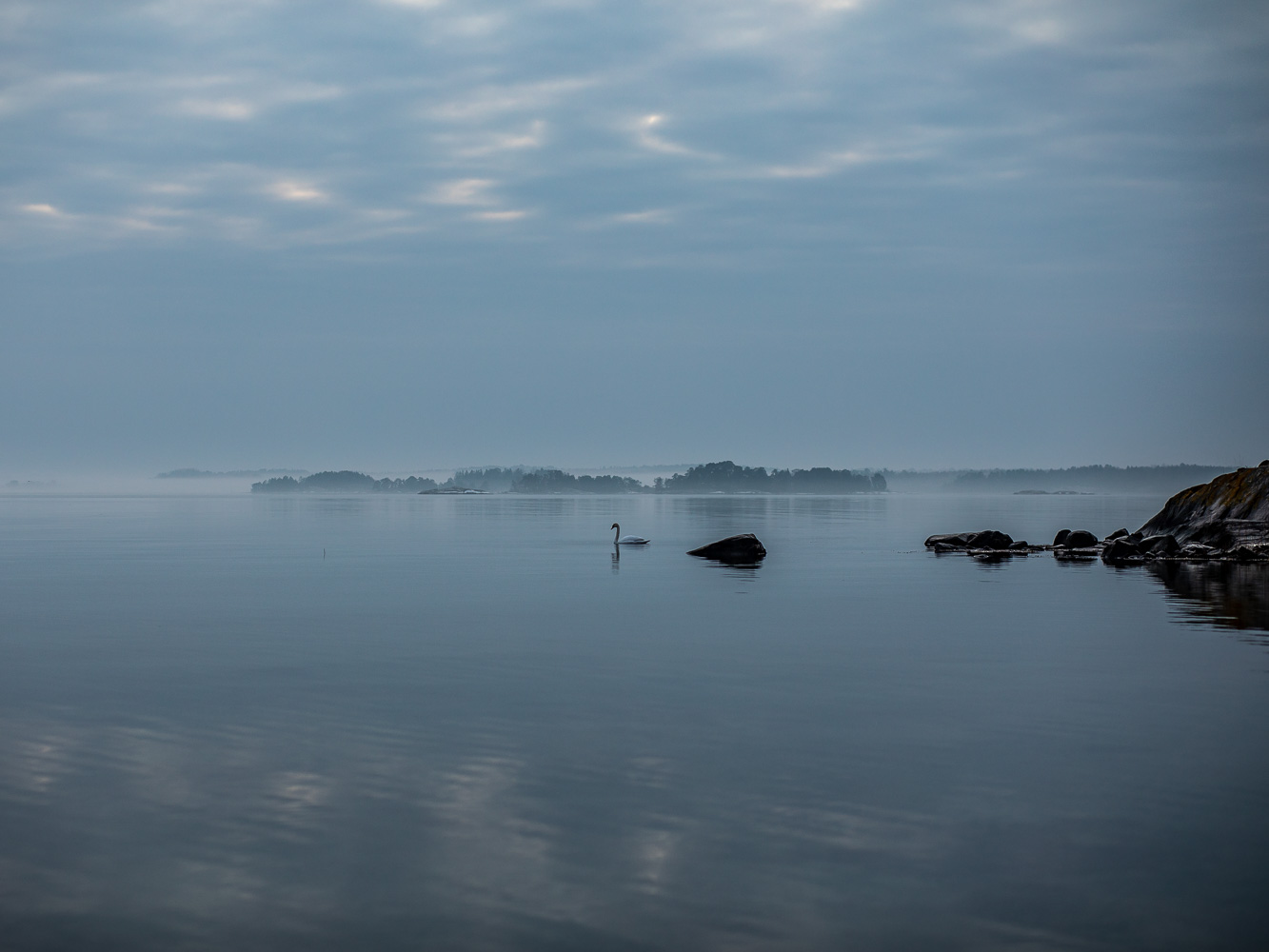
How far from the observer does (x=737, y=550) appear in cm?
4750

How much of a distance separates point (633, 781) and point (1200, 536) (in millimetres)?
43866

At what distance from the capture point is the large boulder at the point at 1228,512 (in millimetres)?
44431

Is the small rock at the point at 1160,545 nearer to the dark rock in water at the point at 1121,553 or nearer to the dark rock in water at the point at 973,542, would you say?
the dark rock in water at the point at 1121,553

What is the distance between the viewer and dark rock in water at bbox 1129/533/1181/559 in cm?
4644

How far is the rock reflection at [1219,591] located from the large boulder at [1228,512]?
8.81ft

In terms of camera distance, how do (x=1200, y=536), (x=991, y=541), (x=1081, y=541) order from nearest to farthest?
(x=1200, y=536)
(x=1081, y=541)
(x=991, y=541)

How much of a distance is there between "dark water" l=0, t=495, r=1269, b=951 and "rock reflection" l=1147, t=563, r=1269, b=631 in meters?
0.43

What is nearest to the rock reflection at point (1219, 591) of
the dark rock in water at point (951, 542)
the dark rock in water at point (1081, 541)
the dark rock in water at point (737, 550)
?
the dark rock in water at point (1081, 541)

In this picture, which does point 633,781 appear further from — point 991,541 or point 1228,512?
point 991,541

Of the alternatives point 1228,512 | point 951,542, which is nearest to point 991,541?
point 951,542

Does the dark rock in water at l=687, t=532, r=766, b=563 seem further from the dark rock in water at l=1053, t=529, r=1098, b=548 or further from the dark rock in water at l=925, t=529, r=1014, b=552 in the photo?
the dark rock in water at l=1053, t=529, r=1098, b=548

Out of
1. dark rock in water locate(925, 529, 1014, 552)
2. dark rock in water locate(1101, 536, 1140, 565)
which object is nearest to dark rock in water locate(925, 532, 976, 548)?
dark rock in water locate(925, 529, 1014, 552)

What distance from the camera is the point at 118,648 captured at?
20875 millimetres

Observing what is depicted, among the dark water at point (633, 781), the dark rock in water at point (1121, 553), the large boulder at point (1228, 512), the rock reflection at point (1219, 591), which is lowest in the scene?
the dark water at point (633, 781)
